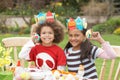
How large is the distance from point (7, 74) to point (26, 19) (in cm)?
1358

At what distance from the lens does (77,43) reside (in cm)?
347

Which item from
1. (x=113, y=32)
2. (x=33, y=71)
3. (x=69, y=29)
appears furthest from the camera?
(x=113, y=32)

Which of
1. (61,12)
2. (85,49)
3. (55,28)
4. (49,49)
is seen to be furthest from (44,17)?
(61,12)

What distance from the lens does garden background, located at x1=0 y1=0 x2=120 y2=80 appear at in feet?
48.2

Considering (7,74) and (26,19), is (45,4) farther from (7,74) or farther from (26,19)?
(7,74)

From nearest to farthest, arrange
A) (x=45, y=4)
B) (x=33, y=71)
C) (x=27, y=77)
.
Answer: (x=27, y=77) < (x=33, y=71) < (x=45, y=4)

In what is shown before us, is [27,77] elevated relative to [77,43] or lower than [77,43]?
lower

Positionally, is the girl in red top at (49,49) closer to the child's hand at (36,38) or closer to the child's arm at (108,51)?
the child's hand at (36,38)

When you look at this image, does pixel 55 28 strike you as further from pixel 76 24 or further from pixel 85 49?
pixel 85 49

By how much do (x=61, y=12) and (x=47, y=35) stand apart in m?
13.6

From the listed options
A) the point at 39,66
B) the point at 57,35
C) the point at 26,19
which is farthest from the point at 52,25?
the point at 26,19

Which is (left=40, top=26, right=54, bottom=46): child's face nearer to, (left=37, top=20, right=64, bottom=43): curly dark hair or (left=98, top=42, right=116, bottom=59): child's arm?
(left=37, top=20, right=64, bottom=43): curly dark hair

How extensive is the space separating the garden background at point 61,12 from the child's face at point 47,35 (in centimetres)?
1069

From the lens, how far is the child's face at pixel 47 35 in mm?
3443
